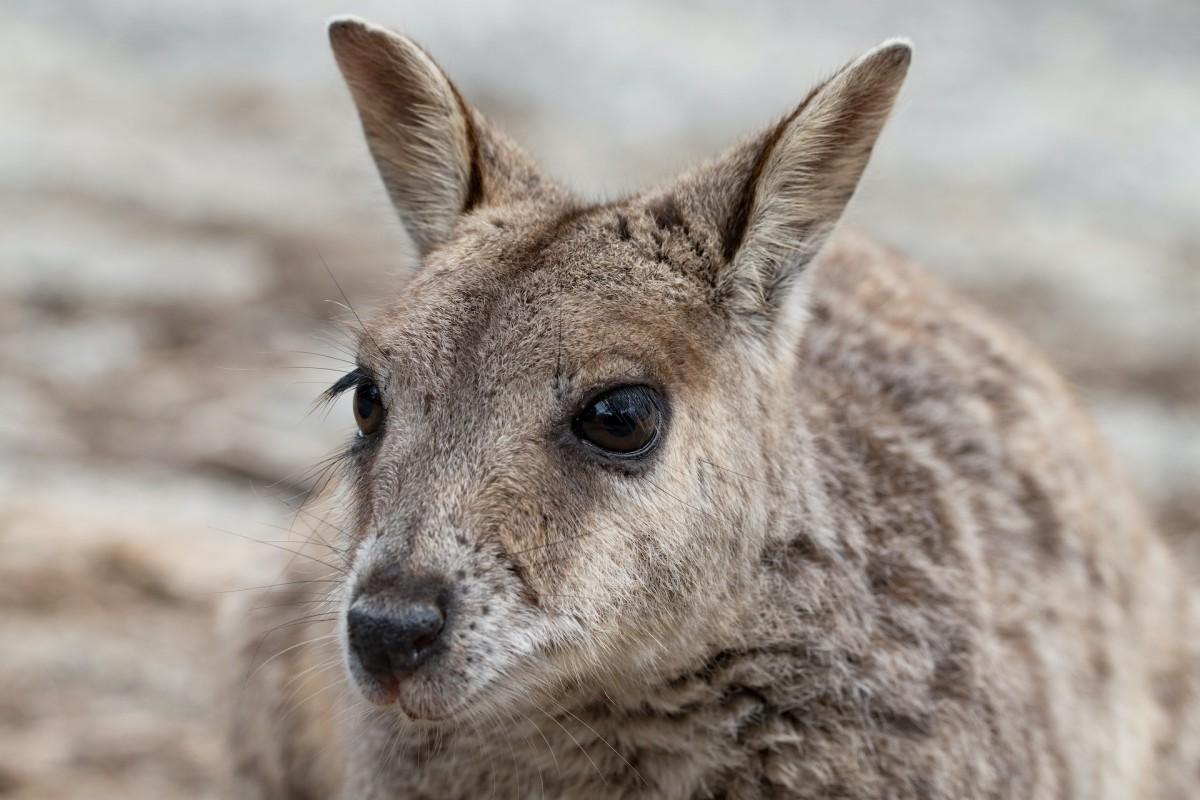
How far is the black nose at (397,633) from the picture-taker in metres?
3.64

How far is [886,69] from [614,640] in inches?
64.9

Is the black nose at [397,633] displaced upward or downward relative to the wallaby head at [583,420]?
downward

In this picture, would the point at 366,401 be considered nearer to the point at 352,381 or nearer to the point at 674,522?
the point at 352,381

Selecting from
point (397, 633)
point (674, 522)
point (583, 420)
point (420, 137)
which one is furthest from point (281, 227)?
point (397, 633)

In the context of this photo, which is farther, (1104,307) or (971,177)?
(971,177)

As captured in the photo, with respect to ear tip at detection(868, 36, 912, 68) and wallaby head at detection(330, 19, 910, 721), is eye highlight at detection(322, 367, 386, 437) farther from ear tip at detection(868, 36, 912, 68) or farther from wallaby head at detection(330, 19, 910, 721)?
ear tip at detection(868, 36, 912, 68)

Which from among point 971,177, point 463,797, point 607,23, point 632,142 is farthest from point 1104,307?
point 463,797

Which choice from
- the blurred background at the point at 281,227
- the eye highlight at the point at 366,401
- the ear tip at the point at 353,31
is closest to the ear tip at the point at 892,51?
the blurred background at the point at 281,227

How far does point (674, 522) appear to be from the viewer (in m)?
4.04

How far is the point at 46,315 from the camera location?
962cm

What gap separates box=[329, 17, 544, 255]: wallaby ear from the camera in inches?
183

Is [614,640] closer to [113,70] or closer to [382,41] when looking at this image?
[382,41]

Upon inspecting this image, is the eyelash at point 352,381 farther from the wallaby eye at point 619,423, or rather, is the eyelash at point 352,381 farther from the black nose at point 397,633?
the black nose at point 397,633

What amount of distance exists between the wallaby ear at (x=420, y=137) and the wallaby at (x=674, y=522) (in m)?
0.01
